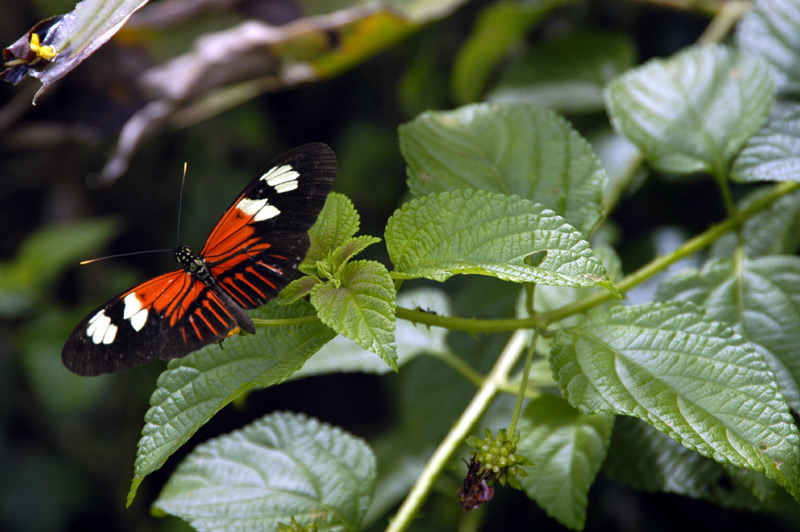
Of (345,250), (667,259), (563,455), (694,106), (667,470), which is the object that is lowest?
(667,470)

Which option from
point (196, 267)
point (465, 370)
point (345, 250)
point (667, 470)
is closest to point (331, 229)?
point (345, 250)

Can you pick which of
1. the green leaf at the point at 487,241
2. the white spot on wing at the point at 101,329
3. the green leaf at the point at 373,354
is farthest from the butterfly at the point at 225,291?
the green leaf at the point at 373,354

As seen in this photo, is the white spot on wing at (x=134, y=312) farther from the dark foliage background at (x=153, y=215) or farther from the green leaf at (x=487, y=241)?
the dark foliage background at (x=153, y=215)

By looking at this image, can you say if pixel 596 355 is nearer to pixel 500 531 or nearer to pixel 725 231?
pixel 725 231

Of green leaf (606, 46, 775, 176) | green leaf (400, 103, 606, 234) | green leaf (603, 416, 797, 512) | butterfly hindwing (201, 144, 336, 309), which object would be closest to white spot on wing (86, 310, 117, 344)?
butterfly hindwing (201, 144, 336, 309)

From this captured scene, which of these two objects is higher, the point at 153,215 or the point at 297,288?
the point at 297,288

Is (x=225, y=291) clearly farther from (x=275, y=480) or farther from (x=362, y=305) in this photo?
(x=275, y=480)
